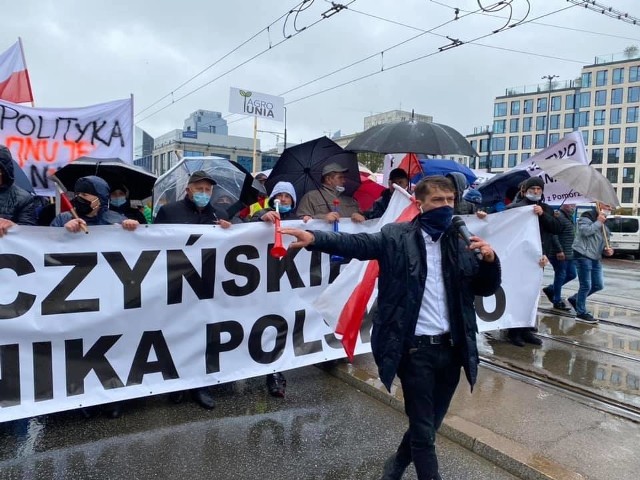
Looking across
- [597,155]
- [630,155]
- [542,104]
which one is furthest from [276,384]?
[542,104]

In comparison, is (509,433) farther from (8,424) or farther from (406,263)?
(8,424)

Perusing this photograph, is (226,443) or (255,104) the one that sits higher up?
(255,104)

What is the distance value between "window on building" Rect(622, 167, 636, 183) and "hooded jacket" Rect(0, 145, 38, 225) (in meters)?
88.0

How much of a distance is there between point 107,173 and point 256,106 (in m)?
5.50

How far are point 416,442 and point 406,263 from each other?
3.16 ft

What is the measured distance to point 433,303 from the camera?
8.99 feet

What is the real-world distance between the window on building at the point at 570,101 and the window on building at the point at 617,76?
21.1 feet

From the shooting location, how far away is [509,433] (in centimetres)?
375

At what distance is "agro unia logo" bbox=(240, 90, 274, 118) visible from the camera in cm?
1072

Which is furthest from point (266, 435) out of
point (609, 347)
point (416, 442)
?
point (609, 347)

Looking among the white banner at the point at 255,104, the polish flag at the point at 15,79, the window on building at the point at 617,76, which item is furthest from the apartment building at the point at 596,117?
the polish flag at the point at 15,79

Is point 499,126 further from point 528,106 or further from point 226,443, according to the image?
point 226,443

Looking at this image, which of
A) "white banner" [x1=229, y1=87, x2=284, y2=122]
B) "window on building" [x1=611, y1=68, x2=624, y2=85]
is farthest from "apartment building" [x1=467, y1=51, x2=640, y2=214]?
"white banner" [x1=229, y1=87, x2=284, y2=122]

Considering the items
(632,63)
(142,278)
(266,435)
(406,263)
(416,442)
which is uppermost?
(632,63)
